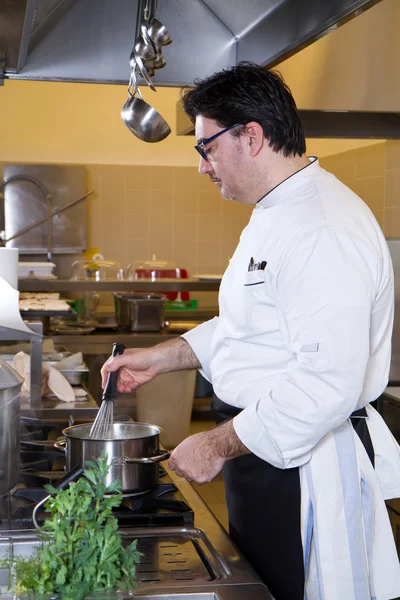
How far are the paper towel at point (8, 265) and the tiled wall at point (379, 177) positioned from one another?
243cm

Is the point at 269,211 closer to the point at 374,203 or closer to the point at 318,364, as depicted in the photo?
the point at 318,364

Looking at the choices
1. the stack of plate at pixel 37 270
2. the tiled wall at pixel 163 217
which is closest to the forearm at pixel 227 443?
the stack of plate at pixel 37 270

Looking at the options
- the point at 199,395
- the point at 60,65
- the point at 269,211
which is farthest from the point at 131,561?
the point at 199,395

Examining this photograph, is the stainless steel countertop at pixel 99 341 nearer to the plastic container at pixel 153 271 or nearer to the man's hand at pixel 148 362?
the plastic container at pixel 153 271

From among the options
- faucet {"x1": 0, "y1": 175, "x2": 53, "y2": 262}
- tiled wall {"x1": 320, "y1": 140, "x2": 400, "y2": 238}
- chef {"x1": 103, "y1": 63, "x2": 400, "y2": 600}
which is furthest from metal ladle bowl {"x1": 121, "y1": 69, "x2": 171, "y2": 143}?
faucet {"x1": 0, "y1": 175, "x2": 53, "y2": 262}

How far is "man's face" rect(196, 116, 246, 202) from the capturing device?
148cm

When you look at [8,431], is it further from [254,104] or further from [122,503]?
[254,104]

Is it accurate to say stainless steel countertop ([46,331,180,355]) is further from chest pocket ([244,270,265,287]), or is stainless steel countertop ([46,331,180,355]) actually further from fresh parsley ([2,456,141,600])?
fresh parsley ([2,456,141,600])

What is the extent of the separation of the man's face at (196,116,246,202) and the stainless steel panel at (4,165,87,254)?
444cm

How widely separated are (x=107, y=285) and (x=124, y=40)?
92.2 inches

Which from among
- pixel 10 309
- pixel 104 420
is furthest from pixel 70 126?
pixel 104 420

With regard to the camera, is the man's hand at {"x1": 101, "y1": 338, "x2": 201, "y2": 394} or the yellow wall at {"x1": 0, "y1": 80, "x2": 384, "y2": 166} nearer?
the man's hand at {"x1": 101, "y1": 338, "x2": 201, "y2": 394}

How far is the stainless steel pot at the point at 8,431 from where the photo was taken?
4.21ft

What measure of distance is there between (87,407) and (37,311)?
3.15 feet
